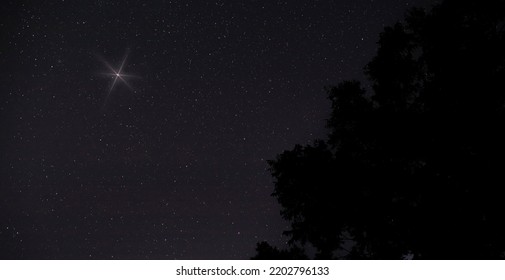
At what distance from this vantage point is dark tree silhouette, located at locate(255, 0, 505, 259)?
371 inches

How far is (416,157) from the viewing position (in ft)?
33.2

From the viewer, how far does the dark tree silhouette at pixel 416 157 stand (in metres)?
9.42

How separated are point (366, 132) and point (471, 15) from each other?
3646 mm

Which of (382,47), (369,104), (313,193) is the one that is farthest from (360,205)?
(382,47)
